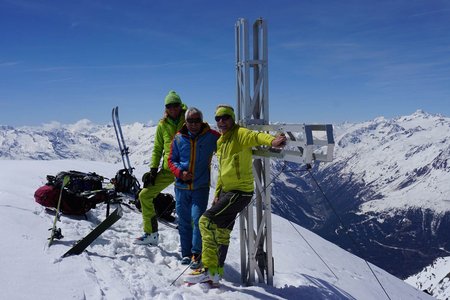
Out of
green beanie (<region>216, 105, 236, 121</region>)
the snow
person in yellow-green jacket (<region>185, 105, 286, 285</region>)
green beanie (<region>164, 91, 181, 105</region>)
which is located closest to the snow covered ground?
person in yellow-green jacket (<region>185, 105, 286, 285</region>)

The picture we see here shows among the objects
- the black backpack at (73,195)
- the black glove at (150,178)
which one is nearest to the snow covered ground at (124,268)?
the black backpack at (73,195)

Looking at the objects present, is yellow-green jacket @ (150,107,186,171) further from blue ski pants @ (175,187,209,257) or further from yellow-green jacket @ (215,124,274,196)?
yellow-green jacket @ (215,124,274,196)

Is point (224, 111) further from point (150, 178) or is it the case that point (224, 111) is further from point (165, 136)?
point (150, 178)

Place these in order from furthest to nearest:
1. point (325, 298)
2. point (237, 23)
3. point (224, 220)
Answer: point (237, 23)
point (325, 298)
point (224, 220)

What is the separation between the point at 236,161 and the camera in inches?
301

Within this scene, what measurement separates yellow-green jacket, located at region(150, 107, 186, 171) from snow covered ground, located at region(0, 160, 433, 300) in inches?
82.1

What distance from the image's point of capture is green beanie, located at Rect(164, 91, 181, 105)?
9.27 meters

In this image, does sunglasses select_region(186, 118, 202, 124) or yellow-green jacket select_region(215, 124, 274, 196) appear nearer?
yellow-green jacket select_region(215, 124, 274, 196)

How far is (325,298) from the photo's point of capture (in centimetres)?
825

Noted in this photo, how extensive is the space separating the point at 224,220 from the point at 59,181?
6.09m

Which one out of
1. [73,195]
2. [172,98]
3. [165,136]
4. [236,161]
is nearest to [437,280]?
[73,195]

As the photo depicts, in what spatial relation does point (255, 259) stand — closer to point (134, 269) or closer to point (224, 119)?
point (134, 269)

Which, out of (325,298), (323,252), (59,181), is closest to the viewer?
(325,298)

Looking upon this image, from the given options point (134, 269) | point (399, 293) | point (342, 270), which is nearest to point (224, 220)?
point (134, 269)
